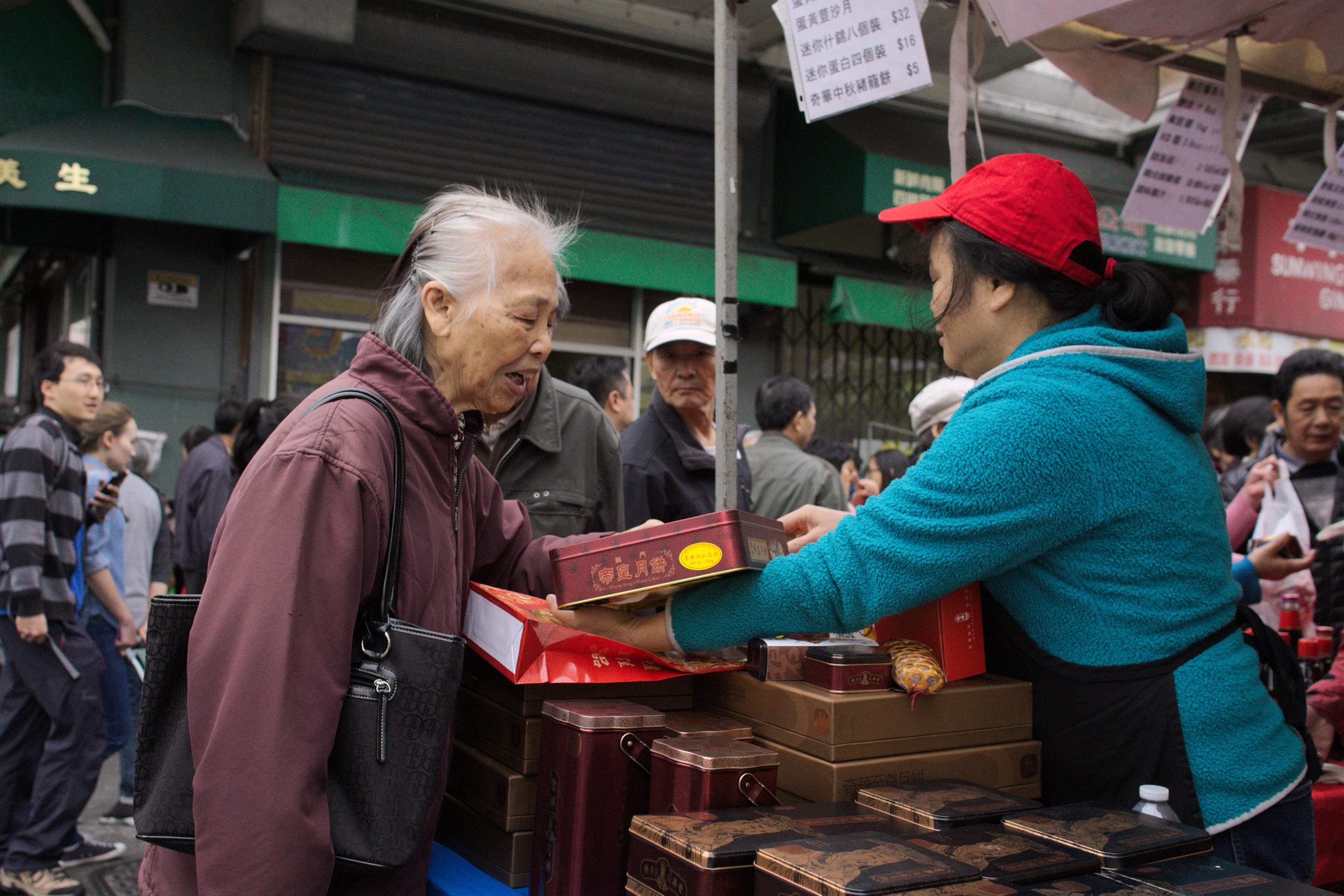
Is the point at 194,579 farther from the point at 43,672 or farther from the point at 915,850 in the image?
the point at 915,850

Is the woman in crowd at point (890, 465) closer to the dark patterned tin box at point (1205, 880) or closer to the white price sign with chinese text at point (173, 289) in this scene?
the dark patterned tin box at point (1205, 880)

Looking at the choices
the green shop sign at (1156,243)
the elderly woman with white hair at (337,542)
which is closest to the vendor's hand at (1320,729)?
the elderly woman with white hair at (337,542)

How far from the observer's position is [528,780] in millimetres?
1669

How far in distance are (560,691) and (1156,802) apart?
0.99 metres

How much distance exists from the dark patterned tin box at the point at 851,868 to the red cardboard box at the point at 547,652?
0.52 m

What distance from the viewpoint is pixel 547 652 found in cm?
169

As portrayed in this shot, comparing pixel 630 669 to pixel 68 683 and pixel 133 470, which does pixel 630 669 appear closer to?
pixel 68 683

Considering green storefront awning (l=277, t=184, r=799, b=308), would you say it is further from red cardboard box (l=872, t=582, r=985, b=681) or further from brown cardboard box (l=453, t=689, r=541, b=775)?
red cardboard box (l=872, t=582, r=985, b=681)

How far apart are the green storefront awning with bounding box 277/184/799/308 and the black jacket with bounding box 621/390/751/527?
8.71ft

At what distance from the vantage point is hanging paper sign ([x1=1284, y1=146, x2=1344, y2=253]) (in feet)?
12.1

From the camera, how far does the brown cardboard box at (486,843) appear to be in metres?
1.66

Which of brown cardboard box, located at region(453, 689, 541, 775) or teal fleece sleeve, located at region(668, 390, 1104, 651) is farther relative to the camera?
brown cardboard box, located at region(453, 689, 541, 775)

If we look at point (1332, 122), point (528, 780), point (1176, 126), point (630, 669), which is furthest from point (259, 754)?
point (1332, 122)

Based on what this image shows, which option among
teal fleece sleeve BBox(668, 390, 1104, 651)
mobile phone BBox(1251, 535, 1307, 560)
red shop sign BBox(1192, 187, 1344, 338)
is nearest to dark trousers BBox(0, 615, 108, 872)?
teal fleece sleeve BBox(668, 390, 1104, 651)
